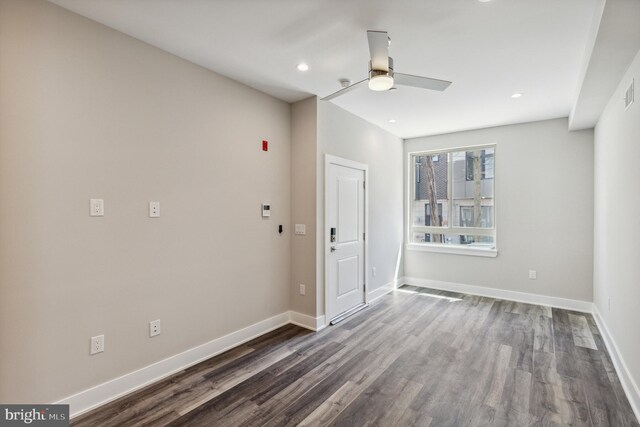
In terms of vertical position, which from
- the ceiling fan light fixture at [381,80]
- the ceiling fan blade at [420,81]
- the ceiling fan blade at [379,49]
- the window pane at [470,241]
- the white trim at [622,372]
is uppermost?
the ceiling fan blade at [379,49]

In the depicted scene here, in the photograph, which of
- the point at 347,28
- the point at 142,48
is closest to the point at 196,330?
the point at 142,48

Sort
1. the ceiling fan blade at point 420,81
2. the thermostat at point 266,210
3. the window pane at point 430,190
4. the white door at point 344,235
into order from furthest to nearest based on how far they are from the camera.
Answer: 1. the window pane at point 430,190
2. the white door at point 344,235
3. the thermostat at point 266,210
4. the ceiling fan blade at point 420,81

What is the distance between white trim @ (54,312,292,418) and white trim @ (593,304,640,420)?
3018mm

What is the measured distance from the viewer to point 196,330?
2750mm

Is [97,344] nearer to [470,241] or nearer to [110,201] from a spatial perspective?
[110,201]

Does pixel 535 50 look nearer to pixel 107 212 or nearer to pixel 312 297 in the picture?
pixel 312 297

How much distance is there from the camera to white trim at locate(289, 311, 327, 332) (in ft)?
11.4

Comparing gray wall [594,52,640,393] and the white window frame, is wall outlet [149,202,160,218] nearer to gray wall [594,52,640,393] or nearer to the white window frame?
gray wall [594,52,640,393]

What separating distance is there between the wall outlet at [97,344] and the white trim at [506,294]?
14.5 ft

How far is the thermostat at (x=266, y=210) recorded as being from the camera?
336 cm

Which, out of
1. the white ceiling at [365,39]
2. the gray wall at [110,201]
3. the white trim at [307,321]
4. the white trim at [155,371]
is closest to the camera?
the gray wall at [110,201]

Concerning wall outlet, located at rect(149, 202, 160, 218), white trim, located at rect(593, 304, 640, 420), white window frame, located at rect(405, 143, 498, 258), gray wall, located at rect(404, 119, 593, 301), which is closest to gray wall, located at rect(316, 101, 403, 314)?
white window frame, located at rect(405, 143, 498, 258)

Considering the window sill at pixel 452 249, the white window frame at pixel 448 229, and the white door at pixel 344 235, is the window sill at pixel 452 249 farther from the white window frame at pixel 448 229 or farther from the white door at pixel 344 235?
the white door at pixel 344 235

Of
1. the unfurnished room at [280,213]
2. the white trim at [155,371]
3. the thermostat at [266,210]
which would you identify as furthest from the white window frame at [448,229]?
the white trim at [155,371]
